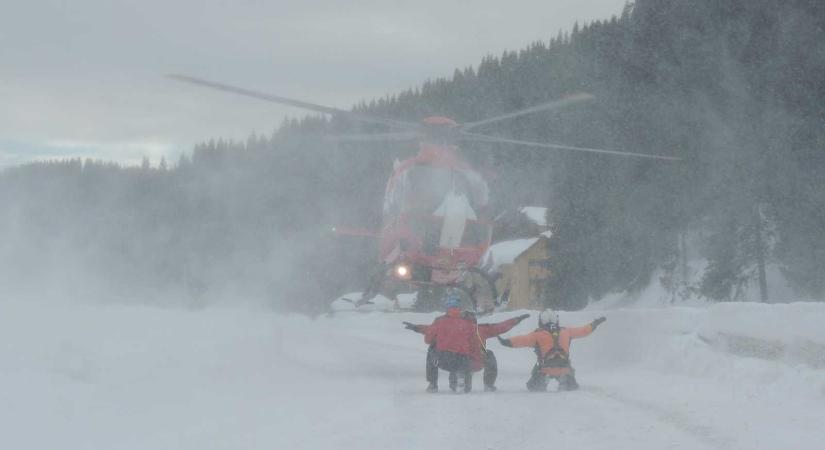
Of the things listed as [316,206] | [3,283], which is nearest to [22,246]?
[3,283]

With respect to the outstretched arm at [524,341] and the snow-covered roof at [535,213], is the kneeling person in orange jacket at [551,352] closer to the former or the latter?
the outstretched arm at [524,341]

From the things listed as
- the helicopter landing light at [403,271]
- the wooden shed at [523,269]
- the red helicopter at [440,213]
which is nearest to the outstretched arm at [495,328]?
the red helicopter at [440,213]

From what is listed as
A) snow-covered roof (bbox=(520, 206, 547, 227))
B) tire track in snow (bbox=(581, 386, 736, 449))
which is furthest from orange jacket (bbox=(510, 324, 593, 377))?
snow-covered roof (bbox=(520, 206, 547, 227))

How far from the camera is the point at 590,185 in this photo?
44.5 meters

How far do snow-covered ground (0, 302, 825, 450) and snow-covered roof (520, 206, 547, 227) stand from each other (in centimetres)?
3895

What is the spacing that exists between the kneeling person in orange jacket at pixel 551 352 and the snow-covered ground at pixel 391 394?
1.52 ft

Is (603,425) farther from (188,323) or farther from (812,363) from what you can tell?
(188,323)

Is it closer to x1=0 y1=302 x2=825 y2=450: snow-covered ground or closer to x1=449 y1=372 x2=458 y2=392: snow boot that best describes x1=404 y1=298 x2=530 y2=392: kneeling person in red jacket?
x1=449 y1=372 x2=458 y2=392: snow boot

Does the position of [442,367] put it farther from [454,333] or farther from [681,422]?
[681,422]

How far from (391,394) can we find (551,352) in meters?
2.12

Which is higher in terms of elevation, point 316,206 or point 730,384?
point 316,206

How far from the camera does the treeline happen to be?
31.3m

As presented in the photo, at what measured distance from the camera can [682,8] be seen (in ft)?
120

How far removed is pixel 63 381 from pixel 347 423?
270 cm
